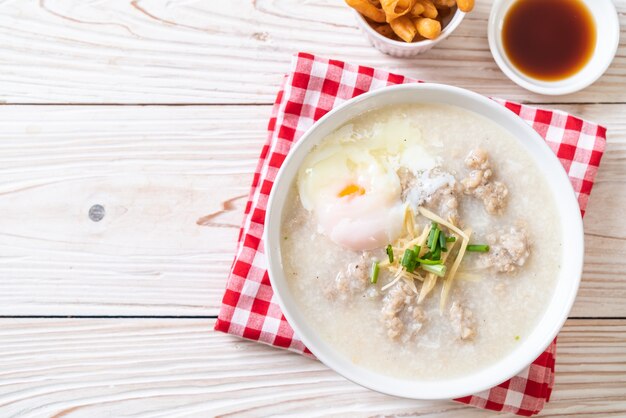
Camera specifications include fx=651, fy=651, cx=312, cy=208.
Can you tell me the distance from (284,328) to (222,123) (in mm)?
565

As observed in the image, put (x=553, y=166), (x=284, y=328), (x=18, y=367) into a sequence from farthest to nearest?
(x=18, y=367)
(x=284, y=328)
(x=553, y=166)

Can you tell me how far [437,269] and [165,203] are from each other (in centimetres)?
75

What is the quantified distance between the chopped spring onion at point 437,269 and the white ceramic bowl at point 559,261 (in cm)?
25

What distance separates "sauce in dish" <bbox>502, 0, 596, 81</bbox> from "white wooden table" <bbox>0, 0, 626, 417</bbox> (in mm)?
→ 70

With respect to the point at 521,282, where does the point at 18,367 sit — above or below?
below

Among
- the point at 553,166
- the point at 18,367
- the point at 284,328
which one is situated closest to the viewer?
the point at 553,166

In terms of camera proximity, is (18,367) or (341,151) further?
(18,367)

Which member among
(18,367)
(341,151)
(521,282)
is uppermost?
(341,151)

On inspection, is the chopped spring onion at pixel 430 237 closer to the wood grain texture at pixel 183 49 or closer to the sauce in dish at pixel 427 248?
the sauce in dish at pixel 427 248

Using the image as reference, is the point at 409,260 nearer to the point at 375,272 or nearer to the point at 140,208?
the point at 375,272

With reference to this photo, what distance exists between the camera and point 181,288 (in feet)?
5.58

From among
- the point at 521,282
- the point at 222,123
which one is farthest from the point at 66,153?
the point at 521,282

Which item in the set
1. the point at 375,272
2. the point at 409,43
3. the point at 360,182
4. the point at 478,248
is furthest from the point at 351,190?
the point at 409,43

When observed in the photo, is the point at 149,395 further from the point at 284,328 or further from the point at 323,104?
the point at 323,104
